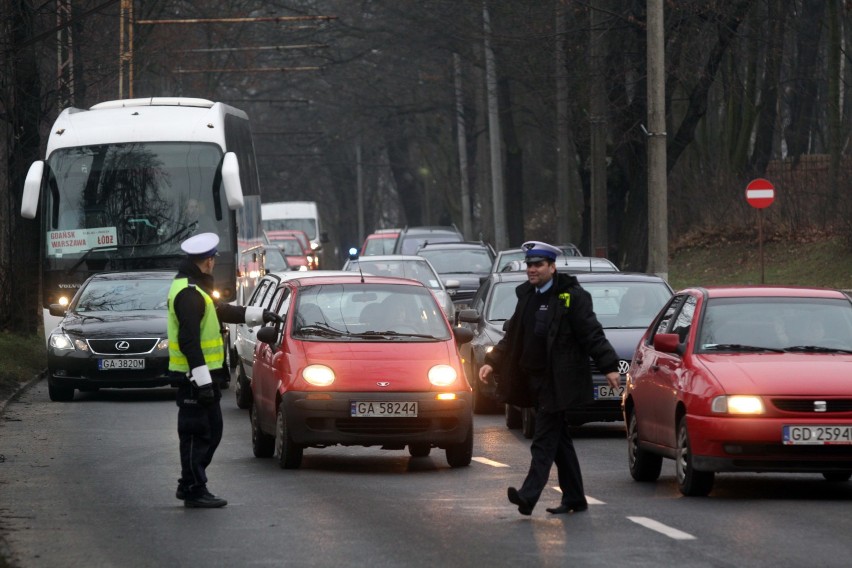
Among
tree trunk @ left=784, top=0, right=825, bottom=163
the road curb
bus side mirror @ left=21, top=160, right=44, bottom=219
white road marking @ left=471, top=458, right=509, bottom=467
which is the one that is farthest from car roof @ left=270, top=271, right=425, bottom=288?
tree trunk @ left=784, top=0, right=825, bottom=163

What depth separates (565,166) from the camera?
4547 centimetres

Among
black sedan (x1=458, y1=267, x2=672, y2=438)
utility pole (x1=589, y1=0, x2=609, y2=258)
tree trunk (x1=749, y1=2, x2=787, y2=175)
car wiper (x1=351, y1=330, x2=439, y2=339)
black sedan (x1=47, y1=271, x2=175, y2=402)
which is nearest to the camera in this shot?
car wiper (x1=351, y1=330, x2=439, y2=339)

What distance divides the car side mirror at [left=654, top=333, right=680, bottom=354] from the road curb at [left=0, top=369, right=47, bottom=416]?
9.70m

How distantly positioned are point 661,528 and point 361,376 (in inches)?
158

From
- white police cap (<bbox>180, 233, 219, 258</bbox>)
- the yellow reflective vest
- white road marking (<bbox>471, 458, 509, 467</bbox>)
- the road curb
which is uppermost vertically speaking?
white police cap (<bbox>180, 233, 219, 258</bbox>)

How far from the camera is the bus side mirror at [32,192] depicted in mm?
24938

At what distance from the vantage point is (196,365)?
11906 millimetres

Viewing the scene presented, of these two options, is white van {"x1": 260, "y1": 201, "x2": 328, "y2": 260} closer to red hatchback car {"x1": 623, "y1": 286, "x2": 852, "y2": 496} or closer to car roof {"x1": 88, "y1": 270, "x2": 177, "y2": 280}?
car roof {"x1": 88, "y1": 270, "x2": 177, "y2": 280}

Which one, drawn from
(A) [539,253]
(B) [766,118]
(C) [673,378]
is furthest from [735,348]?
(B) [766,118]

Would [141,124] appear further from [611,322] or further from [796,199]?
[796,199]

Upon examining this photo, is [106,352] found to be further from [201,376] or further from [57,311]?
[201,376]

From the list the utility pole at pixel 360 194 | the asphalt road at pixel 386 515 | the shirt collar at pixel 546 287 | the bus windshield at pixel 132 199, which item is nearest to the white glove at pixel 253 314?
the asphalt road at pixel 386 515

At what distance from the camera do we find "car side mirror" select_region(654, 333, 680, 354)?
41.2 ft

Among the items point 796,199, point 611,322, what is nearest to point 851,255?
point 796,199
